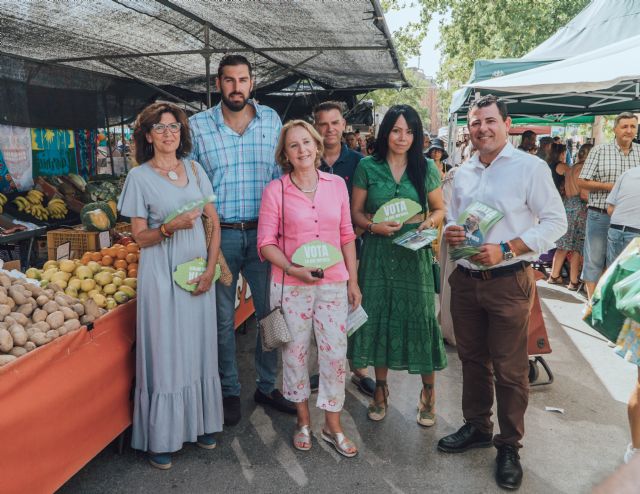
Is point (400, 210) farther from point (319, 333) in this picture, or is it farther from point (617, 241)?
point (617, 241)

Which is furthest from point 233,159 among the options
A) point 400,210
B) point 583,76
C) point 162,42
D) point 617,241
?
point 617,241

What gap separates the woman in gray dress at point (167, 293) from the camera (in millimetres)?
2750

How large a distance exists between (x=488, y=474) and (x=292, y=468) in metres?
1.12

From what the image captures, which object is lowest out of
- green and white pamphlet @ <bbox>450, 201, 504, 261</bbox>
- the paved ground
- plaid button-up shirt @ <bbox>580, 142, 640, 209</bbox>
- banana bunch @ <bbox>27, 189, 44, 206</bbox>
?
the paved ground

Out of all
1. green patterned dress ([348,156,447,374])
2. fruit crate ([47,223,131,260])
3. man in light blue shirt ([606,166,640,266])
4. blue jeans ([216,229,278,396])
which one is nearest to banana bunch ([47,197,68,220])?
fruit crate ([47,223,131,260])

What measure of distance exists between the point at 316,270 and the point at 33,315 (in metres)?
1.49

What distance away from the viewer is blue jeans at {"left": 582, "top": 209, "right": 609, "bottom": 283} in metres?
5.75

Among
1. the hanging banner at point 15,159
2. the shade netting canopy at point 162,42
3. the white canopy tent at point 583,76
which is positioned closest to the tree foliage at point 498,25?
the shade netting canopy at point 162,42

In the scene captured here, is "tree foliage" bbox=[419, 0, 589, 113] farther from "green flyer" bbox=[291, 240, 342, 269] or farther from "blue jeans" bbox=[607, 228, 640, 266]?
"green flyer" bbox=[291, 240, 342, 269]

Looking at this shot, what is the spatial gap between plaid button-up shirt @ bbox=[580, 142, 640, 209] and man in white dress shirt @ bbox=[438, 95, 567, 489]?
137 inches

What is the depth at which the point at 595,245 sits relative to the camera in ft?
19.0

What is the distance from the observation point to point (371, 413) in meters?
3.44

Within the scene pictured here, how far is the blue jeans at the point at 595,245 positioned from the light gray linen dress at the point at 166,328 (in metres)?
4.75

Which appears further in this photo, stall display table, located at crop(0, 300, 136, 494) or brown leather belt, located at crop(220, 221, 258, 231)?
brown leather belt, located at crop(220, 221, 258, 231)
